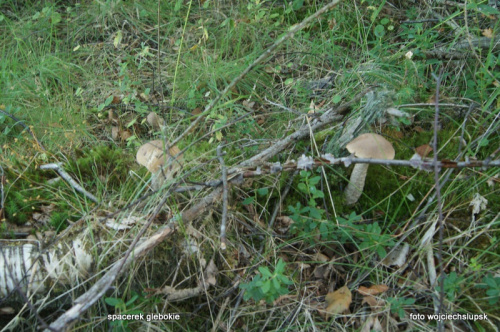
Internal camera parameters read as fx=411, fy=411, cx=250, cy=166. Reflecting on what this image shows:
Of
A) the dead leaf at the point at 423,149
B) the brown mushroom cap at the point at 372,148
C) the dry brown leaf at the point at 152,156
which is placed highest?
the brown mushroom cap at the point at 372,148

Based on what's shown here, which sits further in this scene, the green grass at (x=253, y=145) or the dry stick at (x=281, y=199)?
the dry stick at (x=281, y=199)

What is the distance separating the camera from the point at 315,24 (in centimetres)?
412

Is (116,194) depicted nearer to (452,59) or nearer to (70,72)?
(70,72)

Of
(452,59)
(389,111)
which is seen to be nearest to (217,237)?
(389,111)

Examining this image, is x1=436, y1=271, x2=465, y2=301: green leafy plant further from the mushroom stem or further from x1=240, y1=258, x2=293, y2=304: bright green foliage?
x1=240, y1=258, x2=293, y2=304: bright green foliage

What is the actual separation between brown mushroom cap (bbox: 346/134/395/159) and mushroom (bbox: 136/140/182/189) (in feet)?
3.31

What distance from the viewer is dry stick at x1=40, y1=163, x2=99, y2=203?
248 cm

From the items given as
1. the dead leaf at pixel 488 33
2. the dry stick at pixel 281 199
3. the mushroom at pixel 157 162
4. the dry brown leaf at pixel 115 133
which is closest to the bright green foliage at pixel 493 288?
the dry stick at pixel 281 199

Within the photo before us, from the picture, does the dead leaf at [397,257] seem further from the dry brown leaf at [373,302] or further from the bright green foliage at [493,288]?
the bright green foliage at [493,288]

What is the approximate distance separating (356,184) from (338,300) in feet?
2.35

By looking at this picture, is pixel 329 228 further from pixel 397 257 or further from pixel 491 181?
pixel 491 181

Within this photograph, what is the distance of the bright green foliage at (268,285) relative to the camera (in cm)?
196

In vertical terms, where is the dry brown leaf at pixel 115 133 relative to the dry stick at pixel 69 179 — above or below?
below

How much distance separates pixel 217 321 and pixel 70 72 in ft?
9.69
